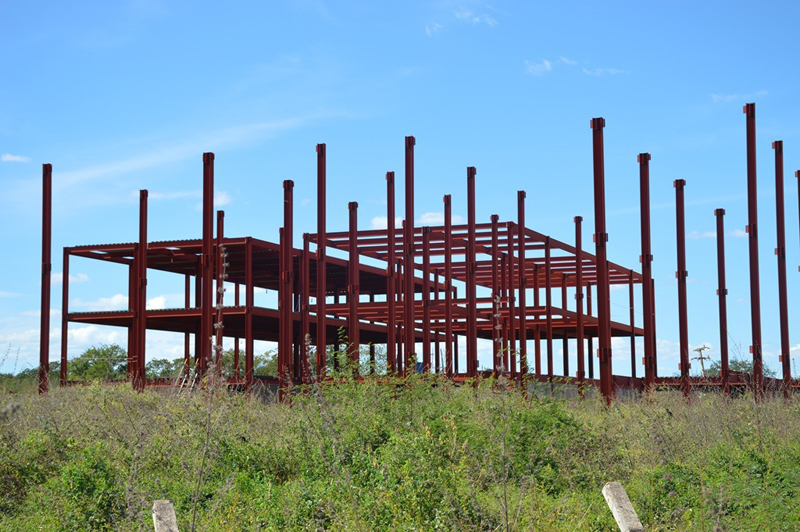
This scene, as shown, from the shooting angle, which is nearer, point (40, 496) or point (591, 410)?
point (40, 496)

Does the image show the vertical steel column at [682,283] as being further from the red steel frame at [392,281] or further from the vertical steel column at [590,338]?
the vertical steel column at [590,338]

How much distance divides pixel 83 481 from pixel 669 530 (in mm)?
7169

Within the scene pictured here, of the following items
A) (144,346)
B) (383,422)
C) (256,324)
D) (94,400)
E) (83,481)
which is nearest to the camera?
(83,481)

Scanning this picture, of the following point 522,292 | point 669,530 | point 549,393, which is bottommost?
point 669,530

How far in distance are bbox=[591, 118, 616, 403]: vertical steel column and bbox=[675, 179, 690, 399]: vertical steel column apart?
11.3 feet

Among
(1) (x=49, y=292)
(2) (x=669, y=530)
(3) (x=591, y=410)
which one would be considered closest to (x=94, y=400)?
(3) (x=591, y=410)

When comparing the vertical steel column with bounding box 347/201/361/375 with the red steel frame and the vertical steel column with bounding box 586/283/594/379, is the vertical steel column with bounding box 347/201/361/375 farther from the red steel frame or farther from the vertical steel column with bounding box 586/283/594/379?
the vertical steel column with bounding box 586/283/594/379

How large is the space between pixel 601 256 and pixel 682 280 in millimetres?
7377

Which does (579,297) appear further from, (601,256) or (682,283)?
(601,256)

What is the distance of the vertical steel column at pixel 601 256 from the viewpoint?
68.5ft

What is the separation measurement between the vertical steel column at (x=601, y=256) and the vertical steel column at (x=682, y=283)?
3434 millimetres

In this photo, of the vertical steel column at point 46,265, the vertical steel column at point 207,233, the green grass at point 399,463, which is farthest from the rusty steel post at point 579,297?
the vertical steel column at point 46,265

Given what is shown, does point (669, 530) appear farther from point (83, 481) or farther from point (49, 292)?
point (49, 292)

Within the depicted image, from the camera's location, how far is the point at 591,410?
18.2 m
